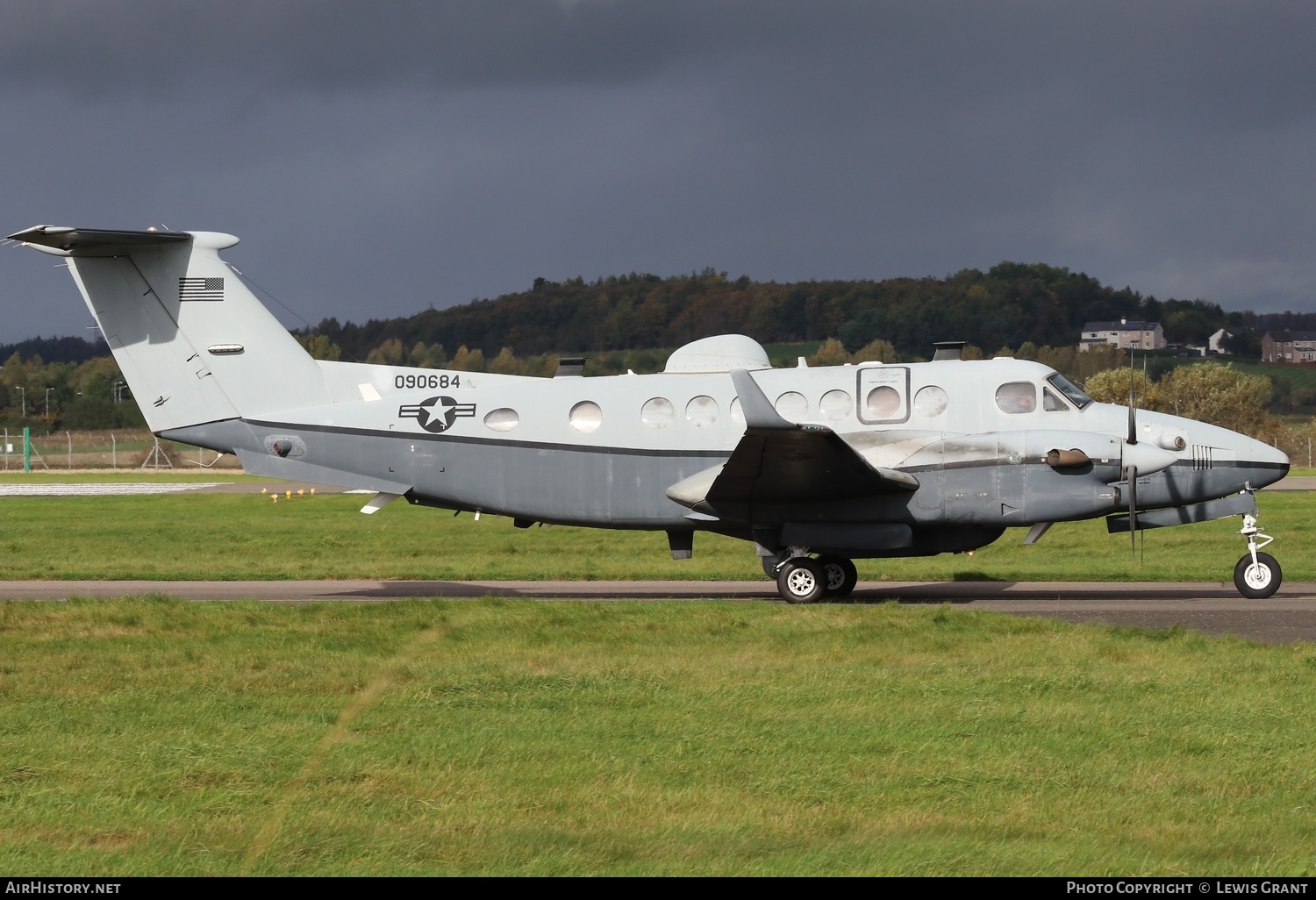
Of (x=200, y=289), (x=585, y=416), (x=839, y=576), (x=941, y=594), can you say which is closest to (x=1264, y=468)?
(x=941, y=594)

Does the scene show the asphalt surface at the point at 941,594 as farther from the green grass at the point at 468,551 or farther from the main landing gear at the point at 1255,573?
the green grass at the point at 468,551

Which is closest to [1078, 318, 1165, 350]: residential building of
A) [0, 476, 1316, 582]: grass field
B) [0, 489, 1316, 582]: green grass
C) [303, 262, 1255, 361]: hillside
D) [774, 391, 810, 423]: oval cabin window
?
[303, 262, 1255, 361]: hillside

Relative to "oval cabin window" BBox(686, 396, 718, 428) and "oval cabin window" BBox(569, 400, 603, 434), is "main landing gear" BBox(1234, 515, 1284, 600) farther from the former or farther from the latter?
"oval cabin window" BBox(569, 400, 603, 434)

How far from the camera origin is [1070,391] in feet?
59.5

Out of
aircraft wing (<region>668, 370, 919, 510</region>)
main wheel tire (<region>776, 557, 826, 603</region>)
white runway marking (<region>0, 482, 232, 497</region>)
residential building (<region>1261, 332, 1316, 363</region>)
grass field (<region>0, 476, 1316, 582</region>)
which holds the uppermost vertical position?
residential building (<region>1261, 332, 1316, 363</region>)

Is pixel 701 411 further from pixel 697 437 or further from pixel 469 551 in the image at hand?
pixel 469 551

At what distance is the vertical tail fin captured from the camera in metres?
19.3

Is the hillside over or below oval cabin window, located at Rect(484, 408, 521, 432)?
over

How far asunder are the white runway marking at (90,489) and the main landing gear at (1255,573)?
43659mm

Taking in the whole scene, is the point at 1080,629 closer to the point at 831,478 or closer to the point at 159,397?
the point at 831,478

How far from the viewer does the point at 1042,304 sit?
94625mm

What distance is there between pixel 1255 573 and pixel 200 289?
52.2 feet

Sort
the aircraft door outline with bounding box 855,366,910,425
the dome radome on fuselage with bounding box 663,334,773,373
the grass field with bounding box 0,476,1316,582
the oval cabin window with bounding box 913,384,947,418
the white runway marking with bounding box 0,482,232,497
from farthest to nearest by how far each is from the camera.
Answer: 1. the white runway marking with bounding box 0,482,232,497
2. the grass field with bounding box 0,476,1316,582
3. the dome radome on fuselage with bounding box 663,334,773,373
4. the aircraft door outline with bounding box 855,366,910,425
5. the oval cabin window with bounding box 913,384,947,418

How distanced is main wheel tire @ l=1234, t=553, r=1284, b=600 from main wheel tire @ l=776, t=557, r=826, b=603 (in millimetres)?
5754
